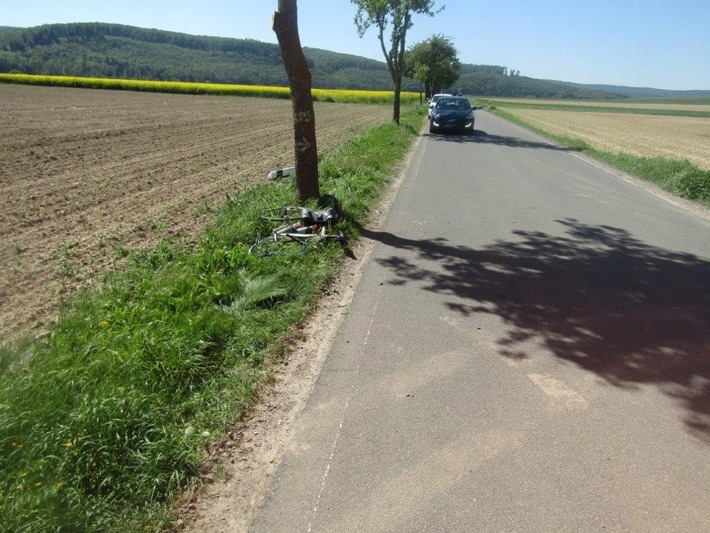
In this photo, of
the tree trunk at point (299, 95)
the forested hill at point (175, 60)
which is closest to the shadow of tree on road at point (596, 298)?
the tree trunk at point (299, 95)

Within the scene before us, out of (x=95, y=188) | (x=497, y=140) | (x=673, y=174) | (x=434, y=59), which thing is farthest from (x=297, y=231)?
(x=434, y=59)

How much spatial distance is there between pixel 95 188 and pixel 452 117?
56.3 feet

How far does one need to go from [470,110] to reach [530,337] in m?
22.3

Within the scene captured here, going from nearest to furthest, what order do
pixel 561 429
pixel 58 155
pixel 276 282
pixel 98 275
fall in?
pixel 561 429
pixel 276 282
pixel 98 275
pixel 58 155

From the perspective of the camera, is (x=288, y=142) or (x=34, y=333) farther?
(x=288, y=142)

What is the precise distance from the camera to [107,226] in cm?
827

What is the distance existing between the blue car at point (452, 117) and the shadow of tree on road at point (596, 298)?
1692 centimetres

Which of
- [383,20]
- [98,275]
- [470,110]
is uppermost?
[383,20]

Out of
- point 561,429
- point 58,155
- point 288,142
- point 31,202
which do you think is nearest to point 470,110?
point 288,142

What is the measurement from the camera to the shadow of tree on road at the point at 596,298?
4.15m

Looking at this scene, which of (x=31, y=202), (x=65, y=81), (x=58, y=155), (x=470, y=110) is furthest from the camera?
(x=65, y=81)

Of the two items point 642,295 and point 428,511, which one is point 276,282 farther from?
point 642,295

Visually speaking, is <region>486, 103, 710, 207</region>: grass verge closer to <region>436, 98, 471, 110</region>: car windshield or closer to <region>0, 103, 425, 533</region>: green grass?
<region>436, 98, 471, 110</region>: car windshield

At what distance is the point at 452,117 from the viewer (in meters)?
23.9
